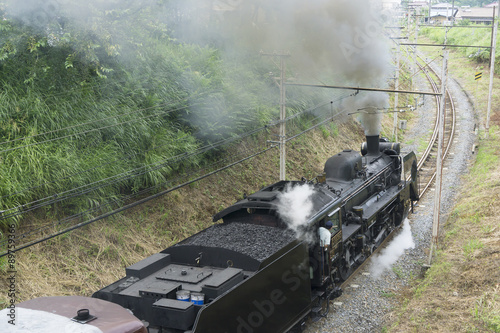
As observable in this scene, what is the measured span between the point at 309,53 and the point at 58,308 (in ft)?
35.2

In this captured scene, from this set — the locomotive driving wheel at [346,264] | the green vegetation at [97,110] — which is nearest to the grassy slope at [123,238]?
the green vegetation at [97,110]

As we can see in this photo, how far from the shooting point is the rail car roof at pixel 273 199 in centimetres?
875

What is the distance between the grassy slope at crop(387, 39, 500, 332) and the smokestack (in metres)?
3.13

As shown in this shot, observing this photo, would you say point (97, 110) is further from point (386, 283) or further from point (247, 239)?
point (386, 283)

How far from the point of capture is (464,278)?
10133 mm

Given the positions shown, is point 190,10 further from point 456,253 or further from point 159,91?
point 456,253

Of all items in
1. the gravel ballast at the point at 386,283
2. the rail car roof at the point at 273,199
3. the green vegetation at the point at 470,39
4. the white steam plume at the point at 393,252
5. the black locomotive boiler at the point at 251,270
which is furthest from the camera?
the green vegetation at the point at 470,39

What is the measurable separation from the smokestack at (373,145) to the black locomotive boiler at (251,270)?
10.6 feet

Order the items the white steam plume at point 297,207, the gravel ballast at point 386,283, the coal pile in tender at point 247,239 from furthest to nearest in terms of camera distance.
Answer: the gravel ballast at point 386,283, the white steam plume at point 297,207, the coal pile in tender at point 247,239

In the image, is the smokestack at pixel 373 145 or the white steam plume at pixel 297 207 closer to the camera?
the white steam plume at pixel 297 207

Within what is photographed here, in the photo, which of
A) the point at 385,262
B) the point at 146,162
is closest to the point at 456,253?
the point at 385,262

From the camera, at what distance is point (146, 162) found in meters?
12.7

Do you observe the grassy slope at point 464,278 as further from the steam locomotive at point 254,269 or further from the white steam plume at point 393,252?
the steam locomotive at point 254,269

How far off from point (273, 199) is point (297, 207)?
477 mm
